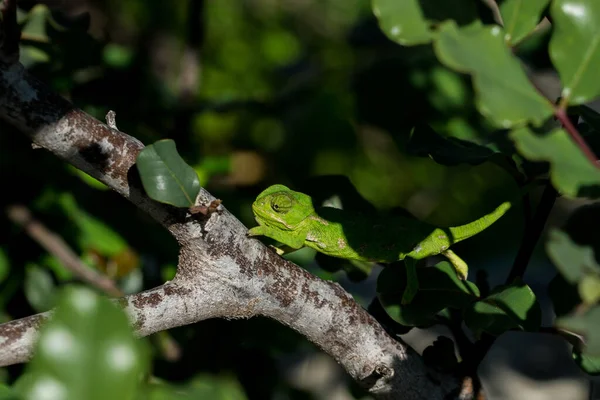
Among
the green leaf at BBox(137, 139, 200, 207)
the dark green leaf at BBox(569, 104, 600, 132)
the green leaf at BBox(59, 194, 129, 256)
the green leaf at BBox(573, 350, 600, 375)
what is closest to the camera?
the green leaf at BBox(137, 139, 200, 207)

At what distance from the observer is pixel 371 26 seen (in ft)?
7.56

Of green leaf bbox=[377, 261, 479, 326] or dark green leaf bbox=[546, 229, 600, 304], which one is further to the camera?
green leaf bbox=[377, 261, 479, 326]

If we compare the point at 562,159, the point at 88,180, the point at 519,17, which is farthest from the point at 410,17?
the point at 88,180

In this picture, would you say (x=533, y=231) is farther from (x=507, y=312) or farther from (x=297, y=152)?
(x=297, y=152)

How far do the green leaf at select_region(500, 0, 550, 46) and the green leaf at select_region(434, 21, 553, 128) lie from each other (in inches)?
5.2

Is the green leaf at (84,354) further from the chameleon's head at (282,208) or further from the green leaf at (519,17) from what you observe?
the chameleon's head at (282,208)

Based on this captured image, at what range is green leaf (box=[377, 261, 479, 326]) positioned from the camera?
124 cm

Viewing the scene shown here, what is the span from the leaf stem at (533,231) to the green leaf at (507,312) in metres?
0.09

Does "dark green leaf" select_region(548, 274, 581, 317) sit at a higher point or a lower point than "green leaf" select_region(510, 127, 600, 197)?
lower

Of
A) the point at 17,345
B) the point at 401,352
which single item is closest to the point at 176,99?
the point at 401,352

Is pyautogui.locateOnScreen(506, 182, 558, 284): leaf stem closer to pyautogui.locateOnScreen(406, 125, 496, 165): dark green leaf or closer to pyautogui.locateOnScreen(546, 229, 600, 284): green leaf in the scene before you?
pyautogui.locateOnScreen(406, 125, 496, 165): dark green leaf

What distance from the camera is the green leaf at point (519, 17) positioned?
3.14 feet

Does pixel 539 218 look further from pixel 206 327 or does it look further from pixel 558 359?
pixel 558 359

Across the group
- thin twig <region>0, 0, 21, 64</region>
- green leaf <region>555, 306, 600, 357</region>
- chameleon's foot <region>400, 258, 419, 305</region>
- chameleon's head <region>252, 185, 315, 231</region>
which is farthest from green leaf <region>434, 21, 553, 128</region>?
chameleon's head <region>252, 185, 315, 231</region>
